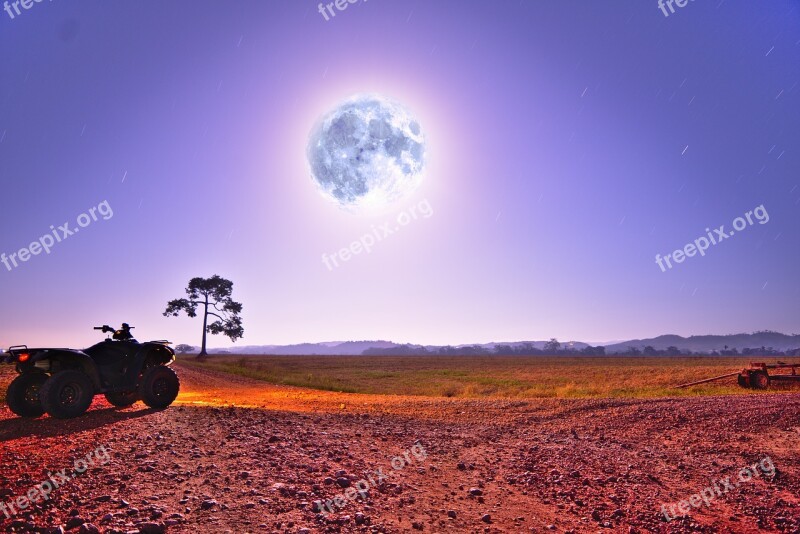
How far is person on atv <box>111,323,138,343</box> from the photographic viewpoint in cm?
1245

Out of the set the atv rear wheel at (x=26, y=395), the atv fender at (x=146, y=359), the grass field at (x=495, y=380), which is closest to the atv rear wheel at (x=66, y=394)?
the atv rear wheel at (x=26, y=395)

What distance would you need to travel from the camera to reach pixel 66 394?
10188 millimetres

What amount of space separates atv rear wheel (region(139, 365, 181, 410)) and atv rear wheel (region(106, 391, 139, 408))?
93cm

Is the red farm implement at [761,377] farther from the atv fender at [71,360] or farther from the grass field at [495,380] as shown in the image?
the atv fender at [71,360]

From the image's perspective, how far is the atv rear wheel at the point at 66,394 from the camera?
32.1 ft

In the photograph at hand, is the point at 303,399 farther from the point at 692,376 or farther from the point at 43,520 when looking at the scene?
the point at 692,376

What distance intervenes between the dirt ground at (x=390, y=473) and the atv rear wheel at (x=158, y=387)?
571 millimetres

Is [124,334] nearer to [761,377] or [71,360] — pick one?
[71,360]

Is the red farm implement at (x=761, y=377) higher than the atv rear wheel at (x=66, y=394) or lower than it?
lower

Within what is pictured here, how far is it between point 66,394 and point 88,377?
0.63 metres

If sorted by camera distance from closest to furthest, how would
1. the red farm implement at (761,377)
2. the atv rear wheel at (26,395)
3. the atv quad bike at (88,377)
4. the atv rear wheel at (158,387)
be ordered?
1. the atv quad bike at (88,377)
2. the atv rear wheel at (26,395)
3. the atv rear wheel at (158,387)
4. the red farm implement at (761,377)

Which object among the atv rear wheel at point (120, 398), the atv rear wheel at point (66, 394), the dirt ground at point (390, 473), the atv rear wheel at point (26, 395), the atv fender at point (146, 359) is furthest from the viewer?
the atv rear wheel at point (120, 398)

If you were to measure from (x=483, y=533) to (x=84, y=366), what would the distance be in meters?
10.3

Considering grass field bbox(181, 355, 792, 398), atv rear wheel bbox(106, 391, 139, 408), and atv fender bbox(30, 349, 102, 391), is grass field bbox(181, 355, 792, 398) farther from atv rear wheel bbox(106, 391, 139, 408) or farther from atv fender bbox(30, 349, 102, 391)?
atv fender bbox(30, 349, 102, 391)
